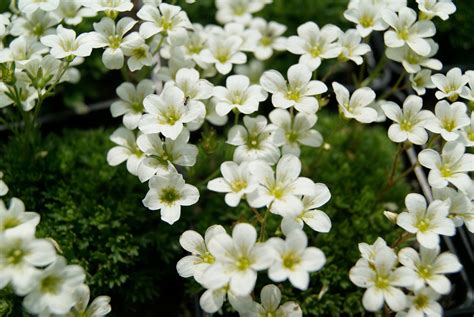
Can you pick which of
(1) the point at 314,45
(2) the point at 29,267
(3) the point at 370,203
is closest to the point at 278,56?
(1) the point at 314,45

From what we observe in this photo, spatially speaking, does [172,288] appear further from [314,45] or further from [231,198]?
[314,45]

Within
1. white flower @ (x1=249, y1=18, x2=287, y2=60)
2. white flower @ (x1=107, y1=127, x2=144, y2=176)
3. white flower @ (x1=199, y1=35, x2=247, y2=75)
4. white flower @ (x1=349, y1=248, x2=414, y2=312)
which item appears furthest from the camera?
white flower @ (x1=249, y1=18, x2=287, y2=60)

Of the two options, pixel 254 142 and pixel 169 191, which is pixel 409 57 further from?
pixel 169 191

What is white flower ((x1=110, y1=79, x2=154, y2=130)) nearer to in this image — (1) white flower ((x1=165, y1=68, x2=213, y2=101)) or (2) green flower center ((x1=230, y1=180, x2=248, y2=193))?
(1) white flower ((x1=165, y1=68, x2=213, y2=101))

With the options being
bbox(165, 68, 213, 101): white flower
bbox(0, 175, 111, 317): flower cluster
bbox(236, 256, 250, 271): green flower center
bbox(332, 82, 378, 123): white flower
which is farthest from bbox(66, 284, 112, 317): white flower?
bbox(332, 82, 378, 123): white flower

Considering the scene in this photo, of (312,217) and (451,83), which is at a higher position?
(451,83)

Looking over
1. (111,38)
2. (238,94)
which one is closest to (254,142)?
(238,94)
